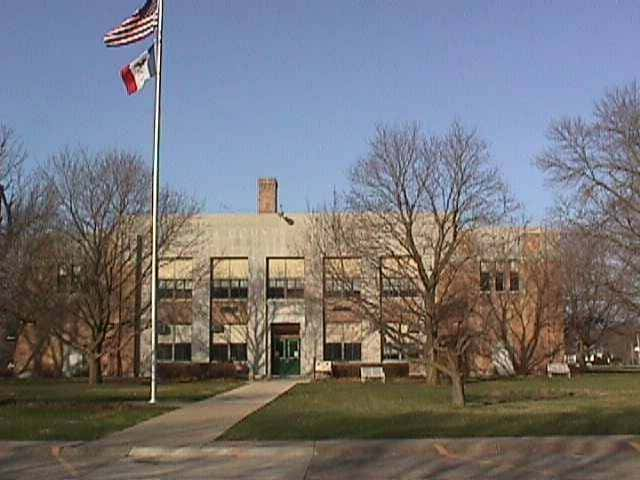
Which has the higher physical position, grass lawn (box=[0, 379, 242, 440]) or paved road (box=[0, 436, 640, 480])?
grass lawn (box=[0, 379, 242, 440])

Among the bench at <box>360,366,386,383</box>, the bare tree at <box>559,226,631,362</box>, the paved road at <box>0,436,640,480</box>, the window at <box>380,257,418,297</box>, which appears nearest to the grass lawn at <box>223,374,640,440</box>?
the paved road at <box>0,436,640,480</box>

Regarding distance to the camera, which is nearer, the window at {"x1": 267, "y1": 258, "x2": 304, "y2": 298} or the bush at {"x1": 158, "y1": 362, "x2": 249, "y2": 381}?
the bush at {"x1": 158, "y1": 362, "x2": 249, "y2": 381}

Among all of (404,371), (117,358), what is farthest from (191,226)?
(404,371)

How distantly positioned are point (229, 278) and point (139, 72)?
29.5m

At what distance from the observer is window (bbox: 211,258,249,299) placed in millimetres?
56188

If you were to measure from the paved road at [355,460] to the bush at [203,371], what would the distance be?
37950mm

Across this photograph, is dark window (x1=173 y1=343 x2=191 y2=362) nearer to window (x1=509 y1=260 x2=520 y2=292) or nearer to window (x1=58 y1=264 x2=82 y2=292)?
window (x1=58 y1=264 x2=82 y2=292)

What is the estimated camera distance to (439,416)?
21.0 metres

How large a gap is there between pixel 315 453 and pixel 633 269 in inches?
1152

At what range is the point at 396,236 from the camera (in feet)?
141

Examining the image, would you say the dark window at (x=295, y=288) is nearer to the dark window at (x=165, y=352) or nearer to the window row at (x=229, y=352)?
the window row at (x=229, y=352)

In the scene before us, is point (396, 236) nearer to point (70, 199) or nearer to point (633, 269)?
point (633, 269)

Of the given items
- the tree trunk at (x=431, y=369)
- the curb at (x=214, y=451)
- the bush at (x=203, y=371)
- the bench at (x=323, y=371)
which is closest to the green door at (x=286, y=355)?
the bush at (x=203, y=371)

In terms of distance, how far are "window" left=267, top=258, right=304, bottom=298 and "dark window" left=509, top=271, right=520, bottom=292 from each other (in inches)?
494
